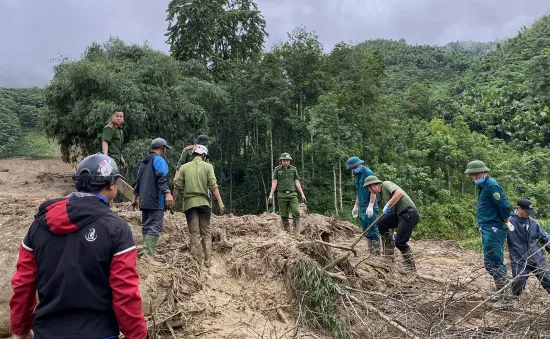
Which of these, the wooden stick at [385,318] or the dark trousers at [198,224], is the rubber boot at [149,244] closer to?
the dark trousers at [198,224]

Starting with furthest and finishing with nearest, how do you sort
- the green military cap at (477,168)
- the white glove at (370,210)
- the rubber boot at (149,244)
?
1. the white glove at (370,210)
2. the green military cap at (477,168)
3. the rubber boot at (149,244)

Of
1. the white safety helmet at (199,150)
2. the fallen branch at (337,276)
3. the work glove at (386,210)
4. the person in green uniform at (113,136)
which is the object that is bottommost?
the fallen branch at (337,276)

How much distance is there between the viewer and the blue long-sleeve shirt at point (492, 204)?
507cm

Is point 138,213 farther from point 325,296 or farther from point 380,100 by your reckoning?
point 380,100

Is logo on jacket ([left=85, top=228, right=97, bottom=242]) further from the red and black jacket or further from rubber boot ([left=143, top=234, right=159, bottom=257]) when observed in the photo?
rubber boot ([left=143, top=234, right=159, bottom=257])

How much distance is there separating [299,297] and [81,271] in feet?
9.47

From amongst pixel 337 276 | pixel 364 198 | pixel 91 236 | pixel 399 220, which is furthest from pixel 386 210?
pixel 91 236

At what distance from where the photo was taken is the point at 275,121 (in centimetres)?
2006

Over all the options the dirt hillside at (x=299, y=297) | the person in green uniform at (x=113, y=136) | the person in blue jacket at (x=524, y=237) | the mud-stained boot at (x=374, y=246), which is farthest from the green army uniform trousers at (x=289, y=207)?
the person in blue jacket at (x=524, y=237)

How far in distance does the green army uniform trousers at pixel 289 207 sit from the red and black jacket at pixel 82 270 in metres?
5.65

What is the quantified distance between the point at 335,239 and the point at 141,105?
8.94 meters

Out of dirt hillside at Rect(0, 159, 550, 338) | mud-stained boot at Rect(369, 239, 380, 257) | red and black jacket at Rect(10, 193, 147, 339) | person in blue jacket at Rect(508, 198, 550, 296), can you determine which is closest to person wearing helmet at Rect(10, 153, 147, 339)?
red and black jacket at Rect(10, 193, 147, 339)

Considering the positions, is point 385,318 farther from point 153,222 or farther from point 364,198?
point 364,198

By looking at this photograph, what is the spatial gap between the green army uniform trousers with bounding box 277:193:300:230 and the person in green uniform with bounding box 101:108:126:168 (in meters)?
2.87
